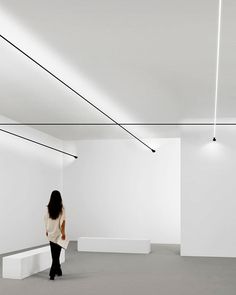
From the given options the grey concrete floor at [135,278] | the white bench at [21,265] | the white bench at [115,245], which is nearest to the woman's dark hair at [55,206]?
the white bench at [21,265]

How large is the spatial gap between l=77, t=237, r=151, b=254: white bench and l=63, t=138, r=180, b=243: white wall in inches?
137

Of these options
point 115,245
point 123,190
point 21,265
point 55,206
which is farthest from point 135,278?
point 123,190

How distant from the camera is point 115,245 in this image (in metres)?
15.3

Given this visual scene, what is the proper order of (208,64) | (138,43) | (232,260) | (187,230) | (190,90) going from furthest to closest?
(187,230) → (232,260) → (190,90) → (208,64) → (138,43)

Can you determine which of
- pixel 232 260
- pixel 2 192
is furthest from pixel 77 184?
pixel 232 260

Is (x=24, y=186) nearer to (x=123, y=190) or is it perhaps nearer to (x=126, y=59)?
(x=123, y=190)

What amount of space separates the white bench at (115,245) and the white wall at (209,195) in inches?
47.4

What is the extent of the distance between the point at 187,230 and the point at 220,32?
8248 mm

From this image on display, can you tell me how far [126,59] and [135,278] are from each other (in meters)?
4.28

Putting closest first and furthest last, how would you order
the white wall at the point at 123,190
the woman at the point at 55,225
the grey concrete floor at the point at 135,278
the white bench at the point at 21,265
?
the grey concrete floor at the point at 135,278
the white bench at the point at 21,265
the woman at the point at 55,225
the white wall at the point at 123,190

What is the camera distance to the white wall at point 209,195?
14398mm

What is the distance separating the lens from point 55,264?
9898mm

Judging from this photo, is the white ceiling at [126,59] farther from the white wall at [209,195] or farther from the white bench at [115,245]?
the white bench at [115,245]

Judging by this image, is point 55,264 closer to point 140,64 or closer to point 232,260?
point 140,64
